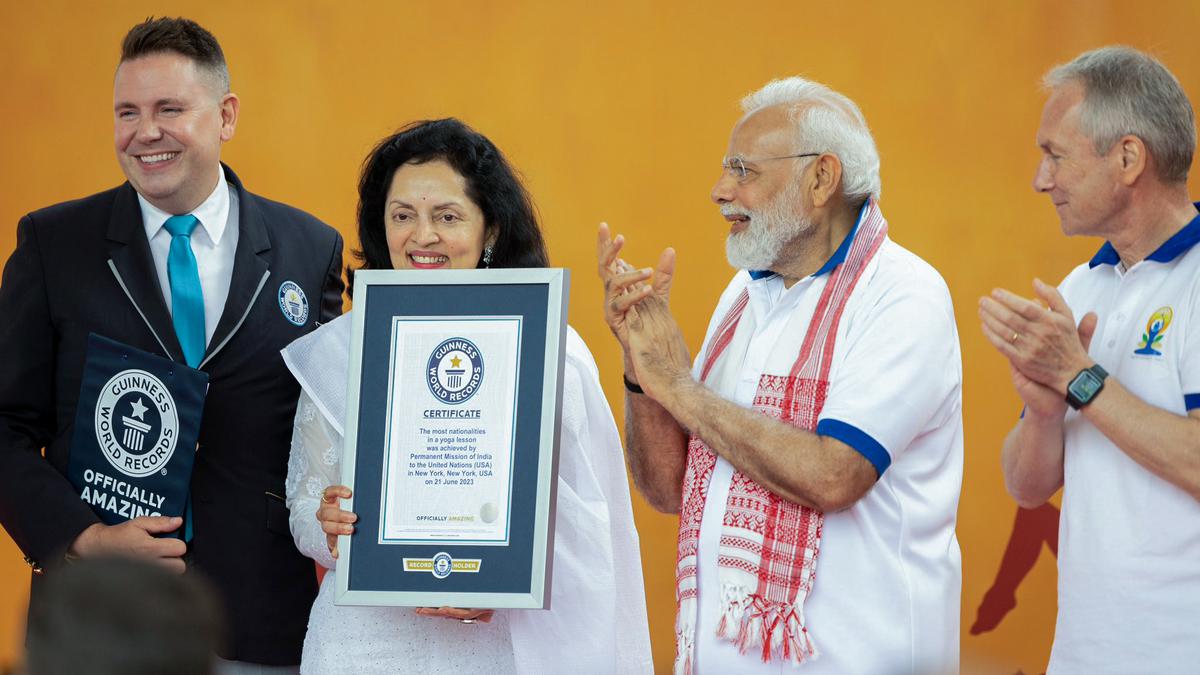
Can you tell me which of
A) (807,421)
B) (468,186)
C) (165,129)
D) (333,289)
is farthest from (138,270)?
(807,421)

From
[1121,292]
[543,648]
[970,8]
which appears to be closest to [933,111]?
[970,8]

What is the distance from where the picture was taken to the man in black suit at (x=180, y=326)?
3154 mm

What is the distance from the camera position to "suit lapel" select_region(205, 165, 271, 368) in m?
3.20

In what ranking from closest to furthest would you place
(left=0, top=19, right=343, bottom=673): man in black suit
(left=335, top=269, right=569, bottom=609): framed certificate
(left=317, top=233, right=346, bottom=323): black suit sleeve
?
(left=335, top=269, right=569, bottom=609): framed certificate
(left=0, top=19, right=343, bottom=673): man in black suit
(left=317, top=233, right=346, bottom=323): black suit sleeve

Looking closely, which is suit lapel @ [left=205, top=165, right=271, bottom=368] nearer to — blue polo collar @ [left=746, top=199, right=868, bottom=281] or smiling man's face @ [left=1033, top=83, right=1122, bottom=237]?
blue polo collar @ [left=746, top=199, right=868, bottom=281]

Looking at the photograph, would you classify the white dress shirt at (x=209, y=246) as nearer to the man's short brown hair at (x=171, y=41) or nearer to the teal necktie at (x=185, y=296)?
the teal necktie at (x=185, y=296)

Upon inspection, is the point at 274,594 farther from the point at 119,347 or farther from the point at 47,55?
the point at 47,55

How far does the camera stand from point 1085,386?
2.54 meters

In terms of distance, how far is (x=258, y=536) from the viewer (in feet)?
10.6

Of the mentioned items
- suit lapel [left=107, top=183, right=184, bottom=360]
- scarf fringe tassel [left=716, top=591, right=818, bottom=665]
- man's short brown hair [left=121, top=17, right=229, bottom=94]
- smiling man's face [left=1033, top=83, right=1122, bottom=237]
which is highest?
man's short brown hair [left=121, top=17, right=229, bottom=94]

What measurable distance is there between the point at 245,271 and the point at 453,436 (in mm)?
857

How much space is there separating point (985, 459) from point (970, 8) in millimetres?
1681

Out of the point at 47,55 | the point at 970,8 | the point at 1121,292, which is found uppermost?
the point at 970,8

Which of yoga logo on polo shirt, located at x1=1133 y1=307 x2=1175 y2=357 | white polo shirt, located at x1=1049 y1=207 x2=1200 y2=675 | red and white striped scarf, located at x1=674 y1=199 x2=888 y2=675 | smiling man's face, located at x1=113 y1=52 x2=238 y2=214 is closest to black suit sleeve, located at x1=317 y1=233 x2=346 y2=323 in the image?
smiling man's face, located at x1=113 y1=52 x2=238 y2=214
